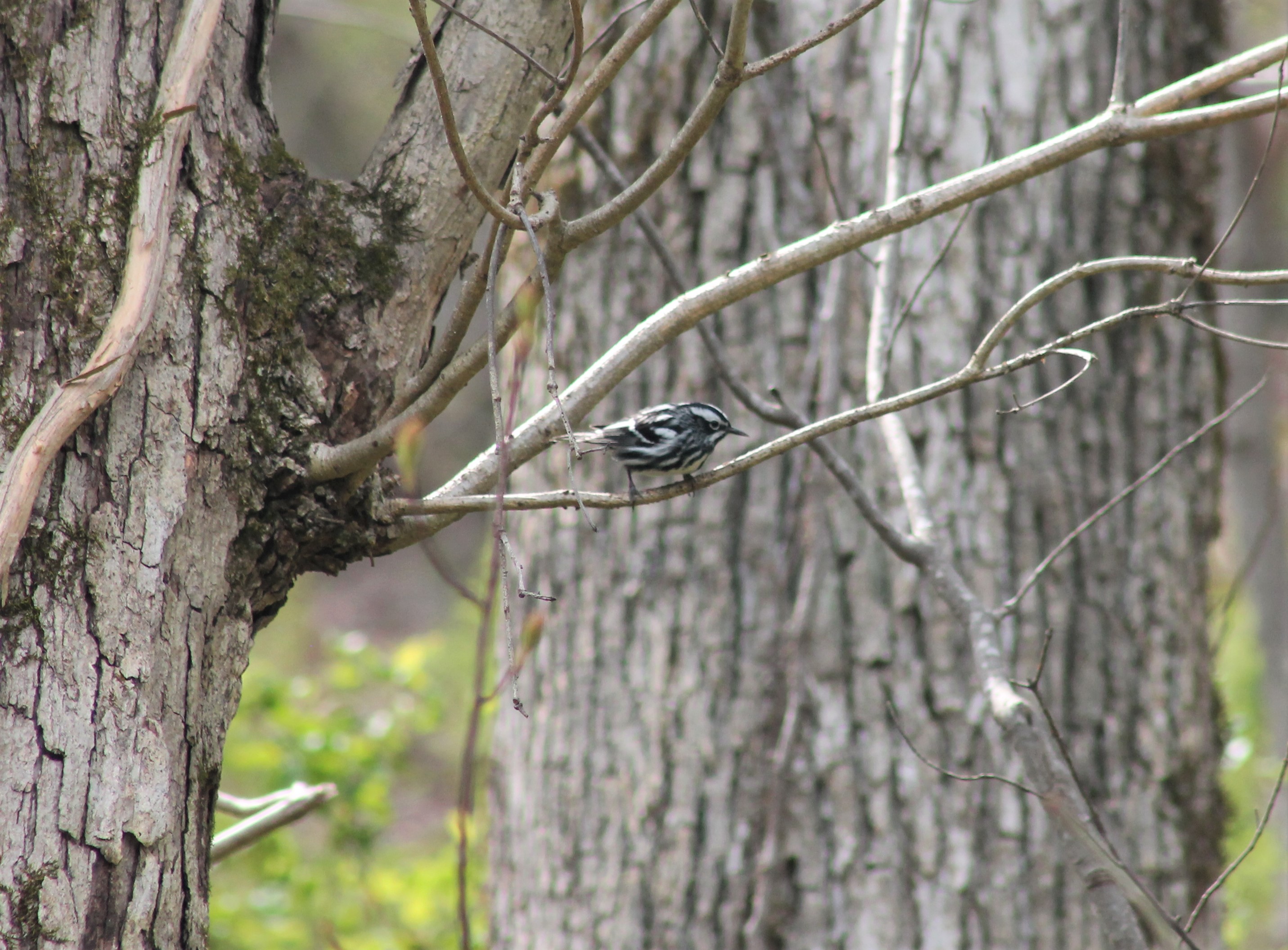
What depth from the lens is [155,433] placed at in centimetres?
166

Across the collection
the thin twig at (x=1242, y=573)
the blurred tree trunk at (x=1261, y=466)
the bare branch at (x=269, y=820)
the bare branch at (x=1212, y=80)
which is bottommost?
the bare branch at (x=269, y=820)

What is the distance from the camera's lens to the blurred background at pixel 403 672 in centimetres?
457

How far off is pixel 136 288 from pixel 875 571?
2.45 m

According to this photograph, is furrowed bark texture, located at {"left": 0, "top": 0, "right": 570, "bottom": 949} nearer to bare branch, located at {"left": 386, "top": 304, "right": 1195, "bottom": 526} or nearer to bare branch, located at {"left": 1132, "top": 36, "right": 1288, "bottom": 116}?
bare branch, located at {"left": 386, "top": 304, "right": 1195, "bottom": 526}

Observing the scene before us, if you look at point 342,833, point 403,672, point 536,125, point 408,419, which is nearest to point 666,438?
point 408,419

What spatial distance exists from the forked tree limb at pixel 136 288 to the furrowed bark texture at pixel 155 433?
0.03m

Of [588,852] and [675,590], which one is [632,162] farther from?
[588,852]

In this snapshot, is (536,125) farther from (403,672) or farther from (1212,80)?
(403,672)

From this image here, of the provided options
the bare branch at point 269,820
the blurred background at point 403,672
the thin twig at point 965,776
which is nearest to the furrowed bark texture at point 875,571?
the blurred background at point 403,672

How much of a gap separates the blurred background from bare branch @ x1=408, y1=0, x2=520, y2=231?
357 mm

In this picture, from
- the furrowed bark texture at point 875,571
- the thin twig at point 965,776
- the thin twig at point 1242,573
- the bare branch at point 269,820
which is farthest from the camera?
the furrowed bark texture at point 875,571

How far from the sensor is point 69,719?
1507mm

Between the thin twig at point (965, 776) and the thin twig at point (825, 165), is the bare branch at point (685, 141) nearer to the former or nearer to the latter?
the thin twig at point (825, 165)

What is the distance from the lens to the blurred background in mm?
4566
